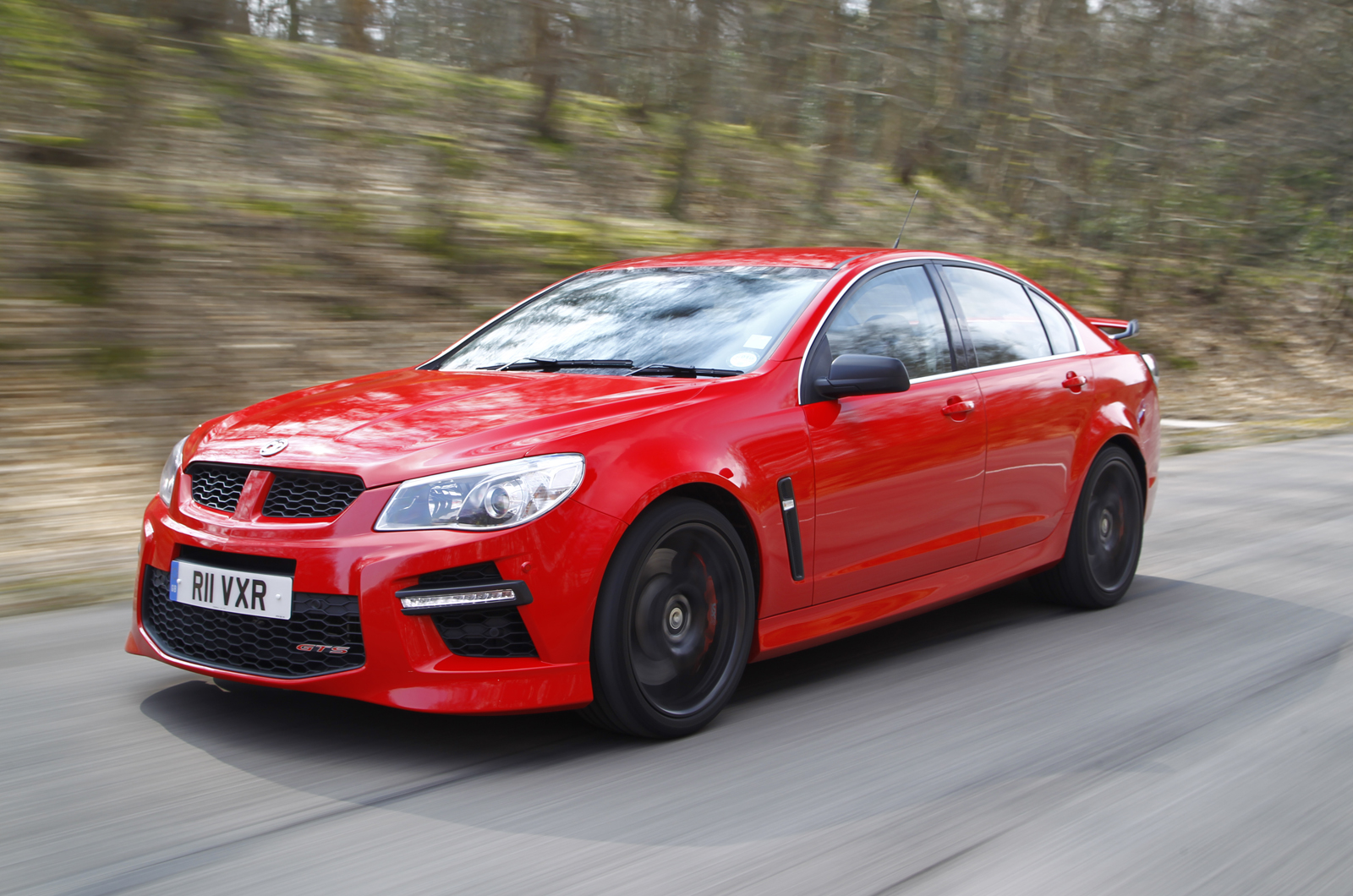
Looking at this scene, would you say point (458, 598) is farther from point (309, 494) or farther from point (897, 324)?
point (897, 324)

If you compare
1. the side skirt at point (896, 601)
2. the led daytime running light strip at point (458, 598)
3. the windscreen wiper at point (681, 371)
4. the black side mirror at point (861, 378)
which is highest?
the black side mirror at point (861, 378)

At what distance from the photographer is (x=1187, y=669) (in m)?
4.82

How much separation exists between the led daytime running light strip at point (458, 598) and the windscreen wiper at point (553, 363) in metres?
1.22

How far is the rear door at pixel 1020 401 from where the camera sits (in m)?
5.16

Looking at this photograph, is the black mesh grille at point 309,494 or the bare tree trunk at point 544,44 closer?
Answer: the black mesh grille at point 309,494

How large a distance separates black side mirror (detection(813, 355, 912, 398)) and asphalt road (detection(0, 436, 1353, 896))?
100 cm

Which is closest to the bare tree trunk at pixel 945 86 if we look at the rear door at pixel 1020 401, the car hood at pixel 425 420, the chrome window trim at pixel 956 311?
the chrome window trim at pixel 956 311

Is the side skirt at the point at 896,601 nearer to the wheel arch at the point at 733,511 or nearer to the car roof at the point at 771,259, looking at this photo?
the wheel arch at the point at 733,511

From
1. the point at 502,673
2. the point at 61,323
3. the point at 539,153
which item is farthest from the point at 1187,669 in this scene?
the point at 539,153

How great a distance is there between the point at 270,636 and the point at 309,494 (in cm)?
40

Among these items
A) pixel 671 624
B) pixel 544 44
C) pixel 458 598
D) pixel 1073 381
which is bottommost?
pixel 671 624

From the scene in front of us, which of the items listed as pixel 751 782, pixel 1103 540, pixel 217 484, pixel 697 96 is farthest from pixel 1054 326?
pixel 697 96

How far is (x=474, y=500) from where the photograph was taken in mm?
3512

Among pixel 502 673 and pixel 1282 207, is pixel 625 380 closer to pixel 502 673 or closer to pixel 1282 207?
pixel 502 673
